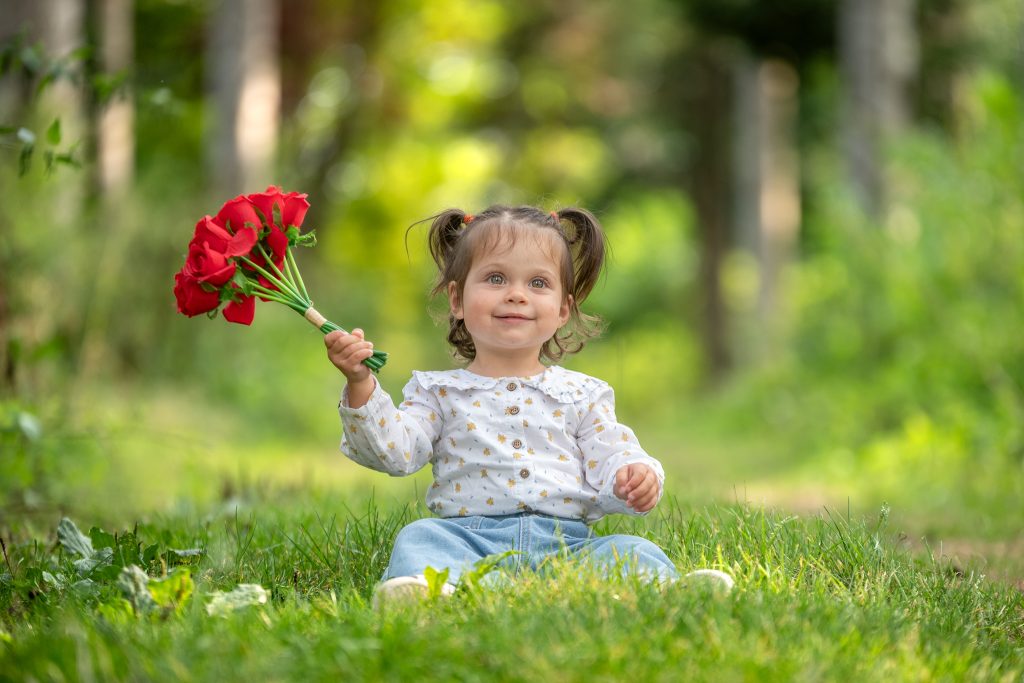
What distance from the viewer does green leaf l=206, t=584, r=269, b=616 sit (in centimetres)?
290

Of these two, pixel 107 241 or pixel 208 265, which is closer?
pixel 208 265

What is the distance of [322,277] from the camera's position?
58.5ft

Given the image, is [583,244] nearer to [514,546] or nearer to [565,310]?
[565,310]

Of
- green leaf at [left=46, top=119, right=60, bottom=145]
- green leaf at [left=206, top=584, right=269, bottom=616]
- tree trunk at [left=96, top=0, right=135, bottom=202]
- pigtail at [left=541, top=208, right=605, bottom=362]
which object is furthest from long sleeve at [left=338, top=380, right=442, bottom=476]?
tree trunk at [left=96, top=0, right=135, bottom=202]

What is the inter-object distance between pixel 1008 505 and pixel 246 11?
9.75 metres

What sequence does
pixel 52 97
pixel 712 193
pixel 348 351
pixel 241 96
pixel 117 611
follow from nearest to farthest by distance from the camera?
pixel 117 611 → pixel 348 351 → pixel 52 97 → pixel 241 96 → pixel 712 193

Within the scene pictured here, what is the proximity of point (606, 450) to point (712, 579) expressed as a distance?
692mm

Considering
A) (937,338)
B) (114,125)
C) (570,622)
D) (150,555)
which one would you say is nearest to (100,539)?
(150,555)

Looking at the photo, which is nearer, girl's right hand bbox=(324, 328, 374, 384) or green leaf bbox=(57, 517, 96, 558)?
girl's right hand bbox=(324, 328, 374, 384)

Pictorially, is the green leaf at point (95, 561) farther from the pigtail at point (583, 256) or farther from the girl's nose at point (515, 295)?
the pigtail at point (583, 256)

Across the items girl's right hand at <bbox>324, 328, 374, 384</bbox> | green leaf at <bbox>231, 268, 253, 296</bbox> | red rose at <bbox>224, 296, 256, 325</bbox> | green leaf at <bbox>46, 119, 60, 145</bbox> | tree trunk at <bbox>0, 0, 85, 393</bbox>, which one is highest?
tree trunk at <bbox>0, 0, 85, 393</bbox>

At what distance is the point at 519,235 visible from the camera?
367 cm

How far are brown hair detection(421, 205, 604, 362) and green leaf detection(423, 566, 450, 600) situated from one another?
3.24ft

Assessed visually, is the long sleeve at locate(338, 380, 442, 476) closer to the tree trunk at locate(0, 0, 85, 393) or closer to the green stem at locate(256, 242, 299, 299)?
the green stem at locate(256, 242, 299, 299)
